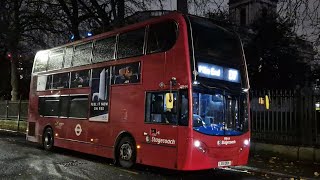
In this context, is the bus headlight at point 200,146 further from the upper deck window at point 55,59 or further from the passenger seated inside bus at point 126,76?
the upper deck window at point 55,59

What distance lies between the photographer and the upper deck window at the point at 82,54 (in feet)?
46.6

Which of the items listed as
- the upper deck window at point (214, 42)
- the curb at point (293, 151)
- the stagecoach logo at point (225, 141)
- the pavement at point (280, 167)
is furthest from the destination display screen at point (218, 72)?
the curb at point (293, 151)

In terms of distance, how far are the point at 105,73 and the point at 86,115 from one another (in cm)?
185

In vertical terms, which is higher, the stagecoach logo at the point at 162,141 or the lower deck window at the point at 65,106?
the lower deck window at the point at 65,106

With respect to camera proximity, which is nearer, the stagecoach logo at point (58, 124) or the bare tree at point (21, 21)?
the stagecoach logo at point (58, 124)

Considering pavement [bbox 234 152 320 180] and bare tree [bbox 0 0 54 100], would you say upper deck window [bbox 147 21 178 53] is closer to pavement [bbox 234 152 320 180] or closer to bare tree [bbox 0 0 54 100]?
pavement [bbox 234 152 320 180]

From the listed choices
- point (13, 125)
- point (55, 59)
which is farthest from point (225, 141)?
point (13, 125)

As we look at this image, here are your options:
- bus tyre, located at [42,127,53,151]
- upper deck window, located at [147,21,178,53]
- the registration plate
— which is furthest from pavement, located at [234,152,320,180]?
bus tyre, located at [42,127,53,151]

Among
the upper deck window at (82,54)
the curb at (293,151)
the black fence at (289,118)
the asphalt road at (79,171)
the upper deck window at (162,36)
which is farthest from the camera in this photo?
the upper deck window at (82,54)

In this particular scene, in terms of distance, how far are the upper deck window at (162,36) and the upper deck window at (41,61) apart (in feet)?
23.9

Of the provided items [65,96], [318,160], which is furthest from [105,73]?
[318,160]

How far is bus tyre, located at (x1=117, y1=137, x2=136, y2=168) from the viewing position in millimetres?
11766

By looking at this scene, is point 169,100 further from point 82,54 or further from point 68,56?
point 68,56

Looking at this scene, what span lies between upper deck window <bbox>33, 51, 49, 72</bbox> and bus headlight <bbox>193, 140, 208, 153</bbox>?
30.9 feet
